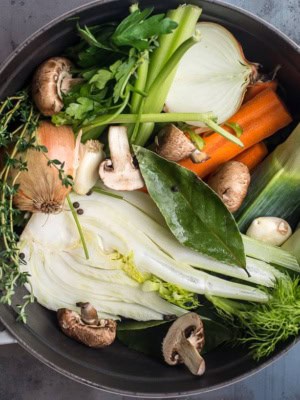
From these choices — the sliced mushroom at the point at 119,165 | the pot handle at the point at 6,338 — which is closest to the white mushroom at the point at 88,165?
the sliced mushroom at the point at 119,165

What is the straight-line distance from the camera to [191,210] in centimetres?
134

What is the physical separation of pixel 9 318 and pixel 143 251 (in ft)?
0.94

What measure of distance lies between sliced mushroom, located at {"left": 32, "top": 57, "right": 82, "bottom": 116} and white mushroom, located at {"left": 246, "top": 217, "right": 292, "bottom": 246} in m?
0.45

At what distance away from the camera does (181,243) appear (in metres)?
1.35

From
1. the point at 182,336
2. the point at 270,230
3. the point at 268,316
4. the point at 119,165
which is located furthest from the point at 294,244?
the point at 119,165

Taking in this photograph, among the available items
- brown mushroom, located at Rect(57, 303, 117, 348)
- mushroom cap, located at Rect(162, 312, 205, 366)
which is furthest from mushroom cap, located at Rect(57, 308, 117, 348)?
mushroom cap, located at Rect(162, 312, 205, 366)

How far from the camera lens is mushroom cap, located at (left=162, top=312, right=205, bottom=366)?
1.36 m

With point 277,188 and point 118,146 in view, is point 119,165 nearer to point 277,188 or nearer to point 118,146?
point 118,146

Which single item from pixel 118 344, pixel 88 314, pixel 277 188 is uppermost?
pixel 277 188

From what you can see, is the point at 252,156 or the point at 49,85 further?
the point at 252,156

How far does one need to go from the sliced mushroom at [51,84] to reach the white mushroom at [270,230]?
1.48ft

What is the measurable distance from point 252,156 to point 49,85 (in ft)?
1.49

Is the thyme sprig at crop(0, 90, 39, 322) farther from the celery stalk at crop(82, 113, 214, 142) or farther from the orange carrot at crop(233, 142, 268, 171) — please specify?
the orange carrot at crop(233, 142, 268, 171)

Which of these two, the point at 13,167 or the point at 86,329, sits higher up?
the point at 13,167
